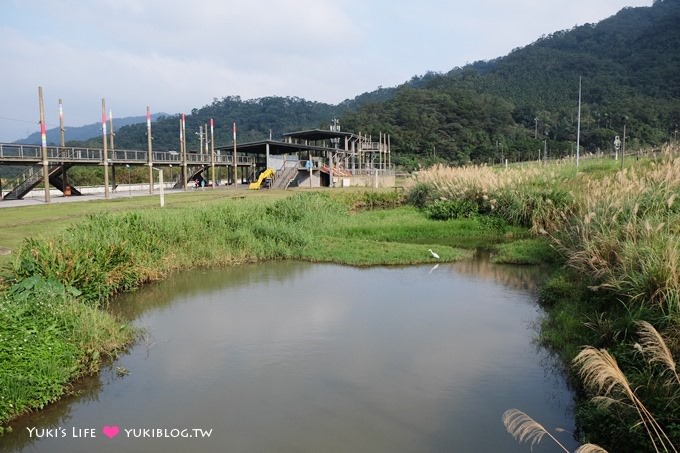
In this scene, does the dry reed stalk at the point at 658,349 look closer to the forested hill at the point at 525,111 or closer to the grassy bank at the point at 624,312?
the grassy bank at the point at 624,312

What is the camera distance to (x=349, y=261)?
12.9 meters

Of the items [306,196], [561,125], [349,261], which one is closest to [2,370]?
[349,261]

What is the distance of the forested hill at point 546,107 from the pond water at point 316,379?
145 feet

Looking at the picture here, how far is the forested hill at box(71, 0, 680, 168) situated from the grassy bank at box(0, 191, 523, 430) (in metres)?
32.5

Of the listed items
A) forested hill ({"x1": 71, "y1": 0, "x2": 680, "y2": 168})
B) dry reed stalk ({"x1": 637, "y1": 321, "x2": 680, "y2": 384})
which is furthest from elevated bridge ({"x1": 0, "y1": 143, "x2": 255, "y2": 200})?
forested hill ({"x1": 71, "y1": 0, "x2": 680, "y2": 168})

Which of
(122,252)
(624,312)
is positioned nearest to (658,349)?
(624,312)

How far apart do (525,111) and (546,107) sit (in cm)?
413

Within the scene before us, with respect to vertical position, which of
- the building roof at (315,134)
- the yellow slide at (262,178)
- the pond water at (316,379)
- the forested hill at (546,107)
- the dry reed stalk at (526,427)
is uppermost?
the forested hill at (546,107)

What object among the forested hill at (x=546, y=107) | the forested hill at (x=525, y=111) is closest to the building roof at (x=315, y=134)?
the forested hill at (x=525, y=111)

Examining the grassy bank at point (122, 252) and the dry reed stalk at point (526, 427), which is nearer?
the dry reed stalk at point (526, 427)

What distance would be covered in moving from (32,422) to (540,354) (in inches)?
227

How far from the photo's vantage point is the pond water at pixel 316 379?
5043 millimetres

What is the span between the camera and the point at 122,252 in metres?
9.66

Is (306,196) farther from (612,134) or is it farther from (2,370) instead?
(612,134)
